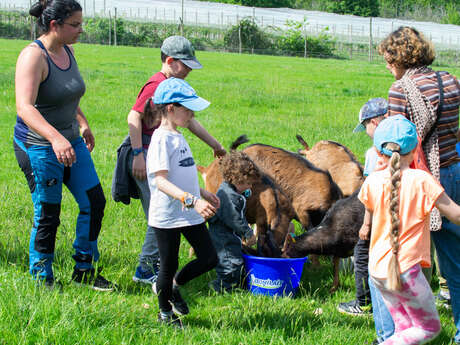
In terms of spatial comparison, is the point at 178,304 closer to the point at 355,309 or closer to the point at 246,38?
the point at 355,309

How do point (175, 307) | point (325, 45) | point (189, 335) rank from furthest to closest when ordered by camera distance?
point (325, 45), point (175, 307), point (189, 335)

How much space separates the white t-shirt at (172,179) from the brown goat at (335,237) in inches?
61.9

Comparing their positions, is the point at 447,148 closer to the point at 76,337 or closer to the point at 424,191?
the point at 424,191

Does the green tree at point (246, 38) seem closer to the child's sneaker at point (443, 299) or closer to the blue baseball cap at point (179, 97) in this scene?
the child's sneaker at point (443, 299)

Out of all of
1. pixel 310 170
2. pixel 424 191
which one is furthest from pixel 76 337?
pixel 310 170

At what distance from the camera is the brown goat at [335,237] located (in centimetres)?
480

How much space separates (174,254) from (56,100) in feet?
4.64

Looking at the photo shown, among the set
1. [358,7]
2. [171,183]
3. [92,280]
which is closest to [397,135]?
[171,183]

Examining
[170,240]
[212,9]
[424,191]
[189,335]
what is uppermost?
[212,9]

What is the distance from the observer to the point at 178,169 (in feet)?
11.9

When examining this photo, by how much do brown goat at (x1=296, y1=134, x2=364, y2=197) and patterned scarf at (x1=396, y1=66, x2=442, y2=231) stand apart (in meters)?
2.58

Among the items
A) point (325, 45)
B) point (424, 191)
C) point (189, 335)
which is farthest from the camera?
point (325, 45)

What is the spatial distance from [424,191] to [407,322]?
0.77 meters

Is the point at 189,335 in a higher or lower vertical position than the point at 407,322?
lower
